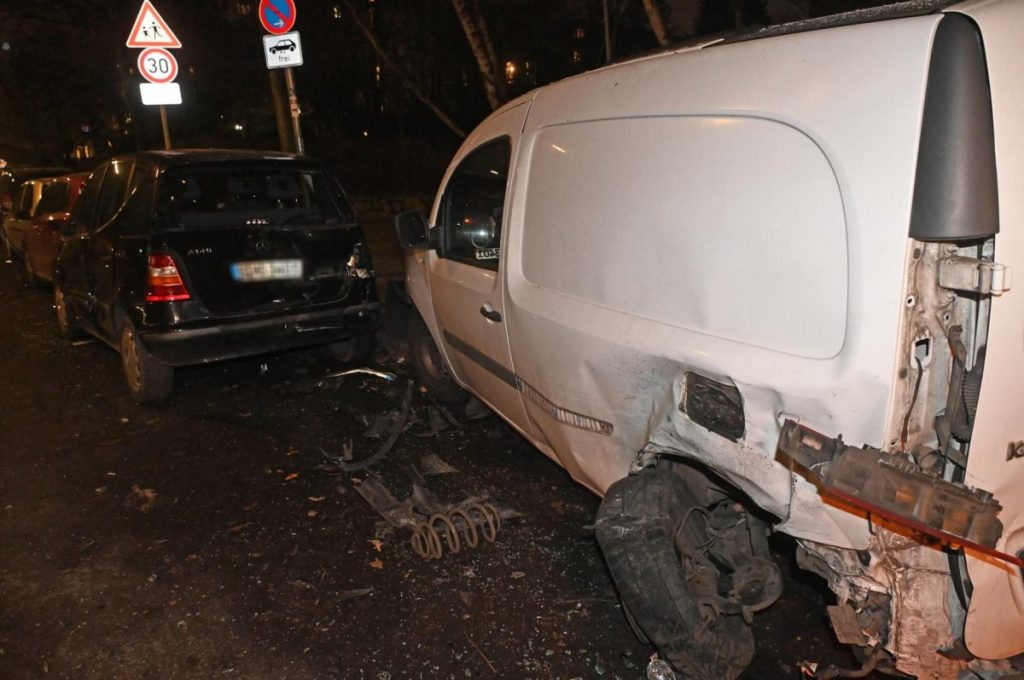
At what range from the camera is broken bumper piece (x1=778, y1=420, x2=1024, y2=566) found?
67.0 inches

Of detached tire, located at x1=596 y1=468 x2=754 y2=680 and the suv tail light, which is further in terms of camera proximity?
the suv tail light

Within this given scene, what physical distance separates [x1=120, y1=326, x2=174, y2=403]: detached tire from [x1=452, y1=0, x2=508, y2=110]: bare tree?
6098 mm

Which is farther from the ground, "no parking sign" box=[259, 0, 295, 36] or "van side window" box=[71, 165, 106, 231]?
"no parking sign" box=[259, 0, 295, 36]

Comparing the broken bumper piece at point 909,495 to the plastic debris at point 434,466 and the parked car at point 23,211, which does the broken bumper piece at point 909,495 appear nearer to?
the plastic debris at point 434,466

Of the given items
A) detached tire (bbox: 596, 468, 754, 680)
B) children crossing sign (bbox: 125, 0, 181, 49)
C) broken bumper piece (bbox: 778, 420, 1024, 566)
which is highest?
children crossing sign (bbox: 125, 0, 181, 49)

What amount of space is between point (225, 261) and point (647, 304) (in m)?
3.68

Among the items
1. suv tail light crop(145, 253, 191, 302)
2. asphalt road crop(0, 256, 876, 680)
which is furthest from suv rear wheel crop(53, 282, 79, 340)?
suv tail light crop(145, 253, 191, 302)

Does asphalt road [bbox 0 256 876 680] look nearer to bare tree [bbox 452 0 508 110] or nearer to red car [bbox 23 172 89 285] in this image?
red car [bbox 23 172 89 285]

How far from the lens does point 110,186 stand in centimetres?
598

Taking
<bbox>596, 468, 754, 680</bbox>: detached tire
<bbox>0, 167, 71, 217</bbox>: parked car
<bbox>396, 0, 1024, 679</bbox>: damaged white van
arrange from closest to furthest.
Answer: <bbox>396, 0, 1024, 679</bbox>: damaged white van, <bbox>596, 468, 754, 680</bbox>: detached tire, <bbox>0, 167, 71, 217</bbox>: parked car

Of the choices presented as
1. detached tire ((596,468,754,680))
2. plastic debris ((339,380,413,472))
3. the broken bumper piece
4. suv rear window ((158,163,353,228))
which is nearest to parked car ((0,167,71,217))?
suv rear window ((158,163,353,228))

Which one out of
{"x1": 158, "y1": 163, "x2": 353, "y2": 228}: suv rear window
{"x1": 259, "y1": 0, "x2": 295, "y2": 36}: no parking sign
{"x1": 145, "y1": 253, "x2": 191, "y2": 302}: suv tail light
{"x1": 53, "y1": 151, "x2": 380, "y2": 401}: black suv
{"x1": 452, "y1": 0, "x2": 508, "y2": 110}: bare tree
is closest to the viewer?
{"x1": 145, "y1": 253, "x2": 191, "y2": 302}: suv tail light

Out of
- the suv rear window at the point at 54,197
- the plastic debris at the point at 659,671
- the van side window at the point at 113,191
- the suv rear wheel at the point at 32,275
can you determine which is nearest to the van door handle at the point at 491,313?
the plastic debris at the point at 659,671

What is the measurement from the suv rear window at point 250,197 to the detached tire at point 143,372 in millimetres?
999
